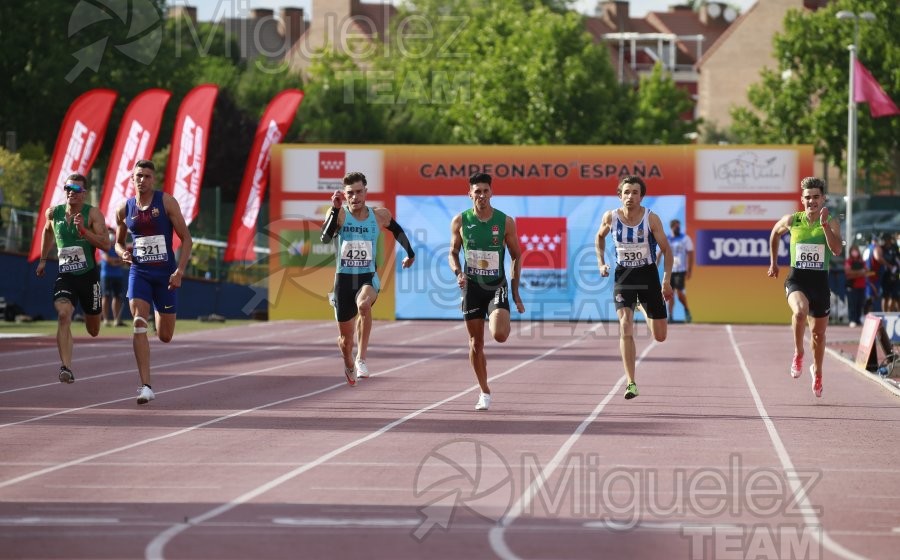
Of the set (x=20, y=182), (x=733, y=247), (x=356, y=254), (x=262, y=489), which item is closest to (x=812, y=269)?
(x=356, y=254)

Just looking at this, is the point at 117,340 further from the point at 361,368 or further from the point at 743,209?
the point at 743,209

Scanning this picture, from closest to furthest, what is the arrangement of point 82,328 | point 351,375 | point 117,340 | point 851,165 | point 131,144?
point 351,375
point 117,340
point 82,328
point 131,144
point 851,165

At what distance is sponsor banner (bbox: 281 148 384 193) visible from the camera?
35656 millimetres

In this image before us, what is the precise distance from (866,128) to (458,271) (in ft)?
186

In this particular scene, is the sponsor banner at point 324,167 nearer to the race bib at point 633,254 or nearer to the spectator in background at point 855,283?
the spectator in background at point 855,283

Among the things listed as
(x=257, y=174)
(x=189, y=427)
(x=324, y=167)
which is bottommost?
(x=189, y=427)

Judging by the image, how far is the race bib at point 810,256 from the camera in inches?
651

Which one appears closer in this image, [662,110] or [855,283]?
[855,283]

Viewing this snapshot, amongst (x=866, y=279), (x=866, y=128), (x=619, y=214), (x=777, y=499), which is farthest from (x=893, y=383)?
(x=866, y=128)

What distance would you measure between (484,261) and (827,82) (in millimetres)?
57469

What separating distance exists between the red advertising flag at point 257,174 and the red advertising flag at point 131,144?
8.94ft

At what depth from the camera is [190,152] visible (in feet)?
107

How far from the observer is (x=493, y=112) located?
79.8 meters

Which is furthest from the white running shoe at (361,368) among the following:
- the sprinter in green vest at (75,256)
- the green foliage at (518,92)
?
the green foliage at (518,92)
